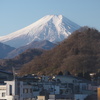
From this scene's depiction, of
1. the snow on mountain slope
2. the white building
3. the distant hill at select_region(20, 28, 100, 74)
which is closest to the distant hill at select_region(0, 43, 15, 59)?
the snow on mountain slope

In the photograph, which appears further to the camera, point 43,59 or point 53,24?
point 53,24

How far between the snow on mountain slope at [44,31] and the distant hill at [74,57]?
84.6 m

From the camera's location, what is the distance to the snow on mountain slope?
142 m

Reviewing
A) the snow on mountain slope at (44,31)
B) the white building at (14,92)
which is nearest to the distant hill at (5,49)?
the snow on mountain slope at (44,31)

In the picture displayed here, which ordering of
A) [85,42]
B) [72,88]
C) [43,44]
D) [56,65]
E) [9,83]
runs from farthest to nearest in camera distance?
[43,44] < [85,42] < [56,65] < [72,88] < [9,83]

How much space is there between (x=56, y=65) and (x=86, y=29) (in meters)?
7.68

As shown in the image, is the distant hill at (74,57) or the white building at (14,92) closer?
the white building at (14,92)

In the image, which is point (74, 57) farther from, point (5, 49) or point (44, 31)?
point (44, 31)

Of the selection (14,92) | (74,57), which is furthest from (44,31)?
(14,92)

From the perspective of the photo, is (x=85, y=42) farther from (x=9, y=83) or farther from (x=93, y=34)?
(x=9, y=83)

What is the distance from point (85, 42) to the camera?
169 feet

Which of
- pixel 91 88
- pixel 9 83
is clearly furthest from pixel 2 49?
pixel 9 83

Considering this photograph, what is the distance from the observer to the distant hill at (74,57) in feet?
141

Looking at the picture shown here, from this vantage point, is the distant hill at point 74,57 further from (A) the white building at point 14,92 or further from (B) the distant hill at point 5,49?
(B) the distant hill at point 5,49
